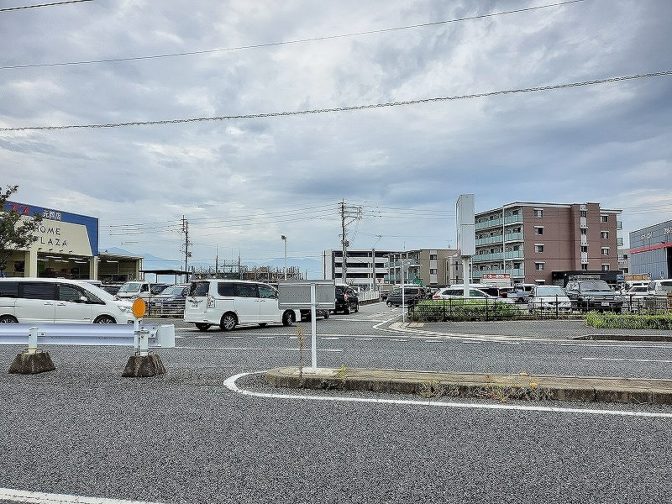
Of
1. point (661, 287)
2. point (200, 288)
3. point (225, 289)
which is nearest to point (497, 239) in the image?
point (661, 287)

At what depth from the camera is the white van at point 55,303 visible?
14.4 metres

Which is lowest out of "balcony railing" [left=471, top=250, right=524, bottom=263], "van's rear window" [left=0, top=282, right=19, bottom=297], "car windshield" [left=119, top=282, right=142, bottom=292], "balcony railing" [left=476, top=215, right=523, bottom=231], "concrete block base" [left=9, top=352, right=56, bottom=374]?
"concrete block base" [left=9, top=352, right=56, bottom=374]

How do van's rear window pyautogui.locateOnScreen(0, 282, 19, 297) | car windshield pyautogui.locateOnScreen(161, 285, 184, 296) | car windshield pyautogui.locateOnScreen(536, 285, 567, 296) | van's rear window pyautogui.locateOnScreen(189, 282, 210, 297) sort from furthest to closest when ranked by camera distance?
car windshield pyautogui.locateOnScreen(536, 285, 567, 296) → car windshield pyautogui.locateOnScreen(161, 285, 184, 296) → van's rear window pyautogui.locateOnScreen(189, 282, 210, 297) → van's rear window pyautogui.locateOnScreen(0, 282, 19, 297)

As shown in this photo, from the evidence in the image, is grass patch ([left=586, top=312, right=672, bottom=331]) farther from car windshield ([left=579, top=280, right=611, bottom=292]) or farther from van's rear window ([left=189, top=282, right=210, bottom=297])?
van's rear window ([left=189, top=282, right=210, bottom=297])

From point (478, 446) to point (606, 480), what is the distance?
39.1 inches

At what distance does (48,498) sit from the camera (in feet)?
10.6

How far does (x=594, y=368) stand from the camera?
8594 millimetres

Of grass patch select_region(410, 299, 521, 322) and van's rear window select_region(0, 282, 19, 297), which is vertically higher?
van's rear window select_region(0, 282, 19, 297)

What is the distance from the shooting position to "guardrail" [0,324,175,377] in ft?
23.7

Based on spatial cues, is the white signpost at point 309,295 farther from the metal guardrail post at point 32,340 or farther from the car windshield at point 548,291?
the car windshield at point 548,291

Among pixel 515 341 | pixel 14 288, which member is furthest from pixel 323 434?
pixel 14 288

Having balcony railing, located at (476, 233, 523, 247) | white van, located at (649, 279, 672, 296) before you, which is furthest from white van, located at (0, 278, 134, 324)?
balcony railing, located at (476, 233, 523, 247)

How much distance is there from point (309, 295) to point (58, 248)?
36.4 m

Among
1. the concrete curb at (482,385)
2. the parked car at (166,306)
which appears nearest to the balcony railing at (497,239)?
the parked car at (166,306)
